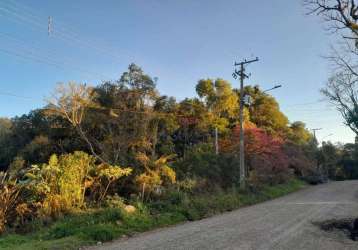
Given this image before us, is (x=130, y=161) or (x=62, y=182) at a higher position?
(x=130, y=161)

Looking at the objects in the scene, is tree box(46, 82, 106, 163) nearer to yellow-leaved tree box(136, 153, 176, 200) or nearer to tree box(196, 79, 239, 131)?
yellow-leaved tree box(136, 153, 176, 200)

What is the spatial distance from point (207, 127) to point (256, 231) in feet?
75.7

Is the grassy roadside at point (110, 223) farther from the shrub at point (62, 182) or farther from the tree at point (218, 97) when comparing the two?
the tree at point (218, 97)

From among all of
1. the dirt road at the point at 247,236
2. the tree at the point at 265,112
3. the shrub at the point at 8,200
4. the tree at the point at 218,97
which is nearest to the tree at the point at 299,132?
the tree at the point at 265,112

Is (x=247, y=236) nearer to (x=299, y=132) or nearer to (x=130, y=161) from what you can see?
(x=130, y=161)

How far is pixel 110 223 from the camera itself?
10.3 m

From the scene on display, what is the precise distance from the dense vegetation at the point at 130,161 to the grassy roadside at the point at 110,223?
0.04 m

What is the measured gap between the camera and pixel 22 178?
495 inches

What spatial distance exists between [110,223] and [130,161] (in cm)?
847

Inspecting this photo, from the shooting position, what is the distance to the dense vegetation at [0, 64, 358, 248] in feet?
36.6

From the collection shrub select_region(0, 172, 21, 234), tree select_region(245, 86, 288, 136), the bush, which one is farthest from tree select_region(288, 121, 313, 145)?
shrub select_region(0, 172, 21, 234)

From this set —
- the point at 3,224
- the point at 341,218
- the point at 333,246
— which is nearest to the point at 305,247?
the point at 333,246

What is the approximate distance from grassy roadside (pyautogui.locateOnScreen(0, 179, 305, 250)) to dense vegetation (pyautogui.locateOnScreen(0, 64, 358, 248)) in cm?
4

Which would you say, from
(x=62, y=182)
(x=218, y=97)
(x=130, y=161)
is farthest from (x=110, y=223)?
(x=218, y=97)
